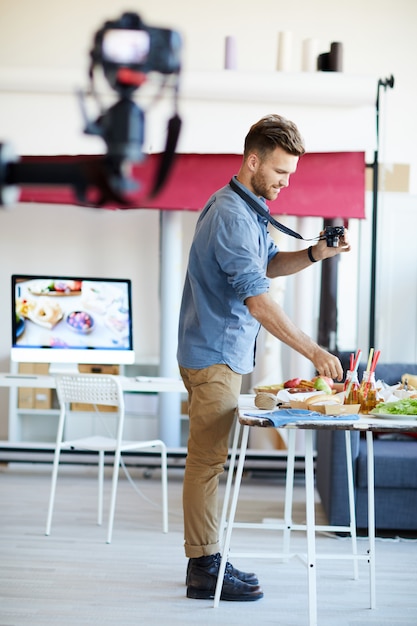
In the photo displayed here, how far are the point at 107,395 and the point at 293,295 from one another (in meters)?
1.86

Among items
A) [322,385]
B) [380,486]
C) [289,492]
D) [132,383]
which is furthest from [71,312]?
[322,385]

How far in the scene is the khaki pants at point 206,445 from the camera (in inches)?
115

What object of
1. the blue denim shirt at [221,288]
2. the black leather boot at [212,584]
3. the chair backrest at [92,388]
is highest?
the blue denim shirt at [221,288]

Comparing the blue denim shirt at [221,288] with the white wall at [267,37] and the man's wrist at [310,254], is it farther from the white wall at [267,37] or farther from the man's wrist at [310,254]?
the white wall at [267,37]

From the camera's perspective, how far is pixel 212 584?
3.01 metres

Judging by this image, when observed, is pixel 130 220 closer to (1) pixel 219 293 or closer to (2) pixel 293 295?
(2) pixel 293 295

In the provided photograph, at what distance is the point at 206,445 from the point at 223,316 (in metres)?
0.42

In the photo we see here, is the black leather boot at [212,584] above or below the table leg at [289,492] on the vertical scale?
below

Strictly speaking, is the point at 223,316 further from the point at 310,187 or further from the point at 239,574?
the point at 310,187

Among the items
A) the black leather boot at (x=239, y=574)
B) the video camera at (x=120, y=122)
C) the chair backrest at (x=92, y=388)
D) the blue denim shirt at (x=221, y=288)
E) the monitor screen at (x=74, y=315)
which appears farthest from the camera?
the monitor screen at (x=74, y=315)

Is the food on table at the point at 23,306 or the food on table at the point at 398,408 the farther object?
the food on table at the point at 23,306

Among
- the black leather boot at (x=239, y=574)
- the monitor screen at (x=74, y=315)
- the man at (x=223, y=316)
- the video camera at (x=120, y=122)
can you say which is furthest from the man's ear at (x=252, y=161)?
the monitor screen at (x=74, y=315)

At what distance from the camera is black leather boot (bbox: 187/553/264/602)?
3.01 metres

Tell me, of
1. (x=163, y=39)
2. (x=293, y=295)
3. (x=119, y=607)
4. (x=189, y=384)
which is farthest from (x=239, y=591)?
(x=293, y=295)
